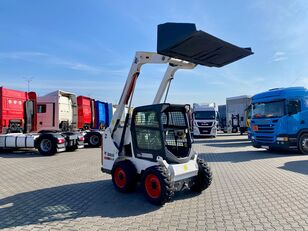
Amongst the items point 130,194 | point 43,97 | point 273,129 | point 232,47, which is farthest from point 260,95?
point 43,97

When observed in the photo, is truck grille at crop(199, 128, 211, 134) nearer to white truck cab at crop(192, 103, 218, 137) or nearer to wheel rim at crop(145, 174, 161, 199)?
white truck cab at crop(192, 103, 218, 137)

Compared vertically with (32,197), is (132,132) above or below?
above

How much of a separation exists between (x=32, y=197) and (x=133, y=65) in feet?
12.7

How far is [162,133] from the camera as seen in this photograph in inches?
238

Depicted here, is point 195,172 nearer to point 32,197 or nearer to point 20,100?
point 32,197

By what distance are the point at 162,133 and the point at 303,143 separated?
33.4 ft

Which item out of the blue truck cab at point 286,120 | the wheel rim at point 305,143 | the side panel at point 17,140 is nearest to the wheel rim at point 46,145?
the side panel at point 17,140

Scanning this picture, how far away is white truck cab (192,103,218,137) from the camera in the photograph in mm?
25469

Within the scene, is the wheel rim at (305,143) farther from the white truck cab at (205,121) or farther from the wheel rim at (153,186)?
the white truck cab at (205,121)

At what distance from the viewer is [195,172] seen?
251 inches

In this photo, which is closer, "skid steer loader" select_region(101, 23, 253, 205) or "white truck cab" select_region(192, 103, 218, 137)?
"skid steer loader" select_region(101, 23, 253, 205)

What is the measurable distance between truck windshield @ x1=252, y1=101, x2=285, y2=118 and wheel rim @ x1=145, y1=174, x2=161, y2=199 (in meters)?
9.83

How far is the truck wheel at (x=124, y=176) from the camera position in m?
6.46

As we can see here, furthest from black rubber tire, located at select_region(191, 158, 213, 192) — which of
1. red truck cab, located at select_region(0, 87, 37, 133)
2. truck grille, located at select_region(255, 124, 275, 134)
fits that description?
red truck cab, located at select_region(0, 87, 37, 133)
